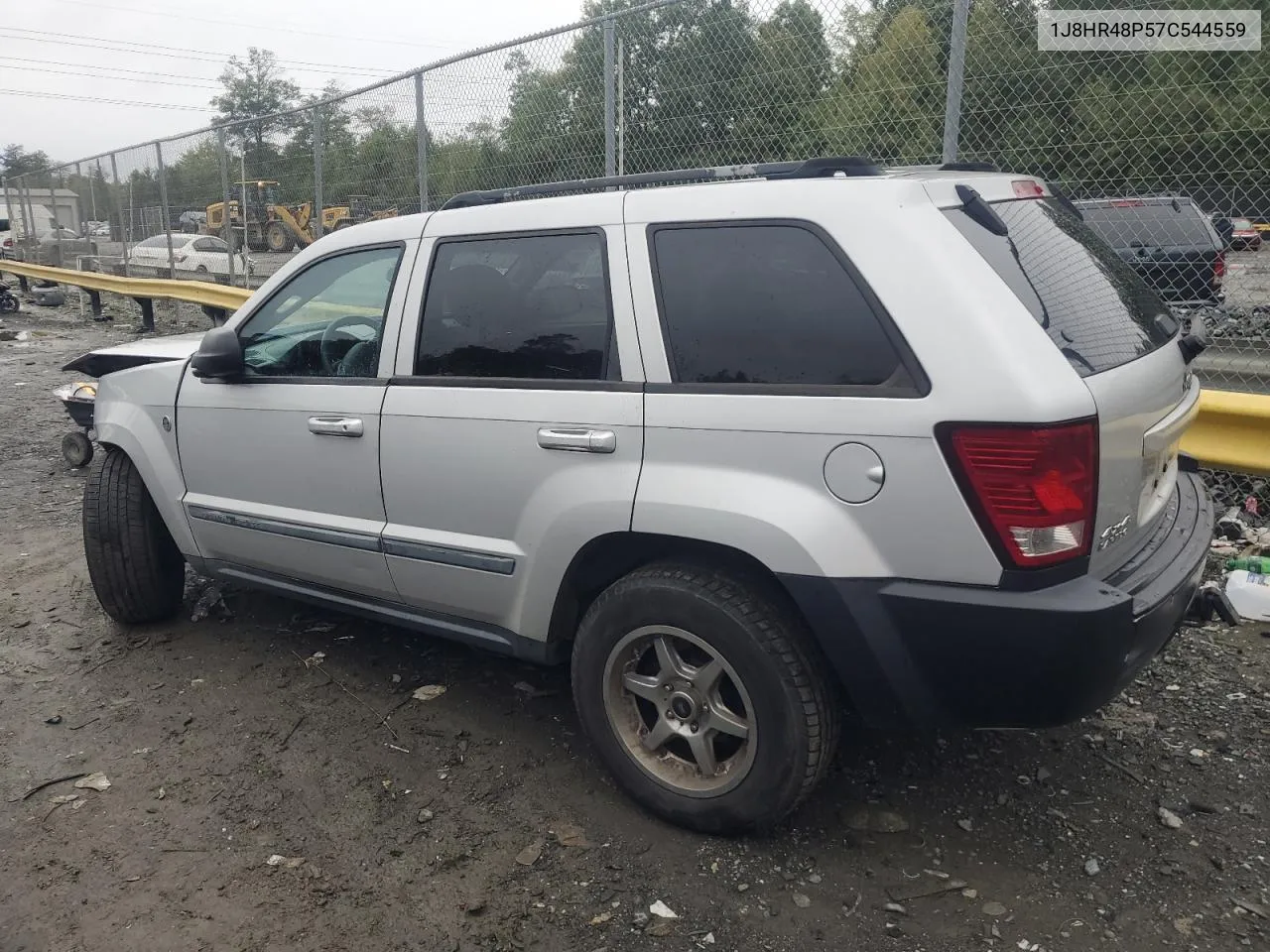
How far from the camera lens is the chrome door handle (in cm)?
284

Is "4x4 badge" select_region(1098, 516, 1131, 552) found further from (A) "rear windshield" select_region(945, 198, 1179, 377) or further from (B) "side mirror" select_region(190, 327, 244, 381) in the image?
(B) "side mirror" select_region(190, 327, 244, 381)

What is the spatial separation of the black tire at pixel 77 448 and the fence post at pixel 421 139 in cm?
323

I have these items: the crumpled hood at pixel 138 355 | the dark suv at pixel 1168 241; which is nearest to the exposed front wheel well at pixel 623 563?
the crumpled hood at pixel 138 355

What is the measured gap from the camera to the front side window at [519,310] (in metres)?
2.99

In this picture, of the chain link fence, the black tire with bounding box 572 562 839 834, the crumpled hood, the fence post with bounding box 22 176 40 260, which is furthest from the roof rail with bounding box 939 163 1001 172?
the fence post with bounding box 22 176 40 260

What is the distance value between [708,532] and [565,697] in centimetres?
141

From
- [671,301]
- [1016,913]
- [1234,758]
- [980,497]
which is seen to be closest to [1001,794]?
[1016,913]

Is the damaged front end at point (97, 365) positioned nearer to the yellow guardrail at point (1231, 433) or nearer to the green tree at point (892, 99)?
the green tree at point (892, 99)

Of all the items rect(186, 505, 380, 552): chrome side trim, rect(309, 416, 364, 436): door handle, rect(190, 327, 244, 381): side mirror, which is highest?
rect(190, 327, 244, 381): side mirror

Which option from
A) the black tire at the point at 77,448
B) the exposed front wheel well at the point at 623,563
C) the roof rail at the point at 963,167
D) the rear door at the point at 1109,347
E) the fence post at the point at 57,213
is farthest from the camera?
the fence post at the point at 57,213

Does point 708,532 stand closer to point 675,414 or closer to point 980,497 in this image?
point 675,414

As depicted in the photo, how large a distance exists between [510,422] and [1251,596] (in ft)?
10.7

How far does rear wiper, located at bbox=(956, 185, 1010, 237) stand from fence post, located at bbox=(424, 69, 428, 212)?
6.68 meters

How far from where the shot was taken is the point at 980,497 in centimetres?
231
